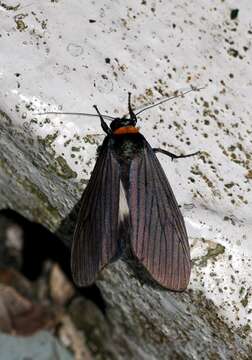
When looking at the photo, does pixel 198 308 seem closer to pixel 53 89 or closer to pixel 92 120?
pixel 92 120

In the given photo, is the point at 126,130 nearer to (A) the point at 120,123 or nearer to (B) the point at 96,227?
(A) the point at 120,123

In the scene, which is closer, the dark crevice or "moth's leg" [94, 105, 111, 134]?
"moth's leg" [94, 105, 111, 134]

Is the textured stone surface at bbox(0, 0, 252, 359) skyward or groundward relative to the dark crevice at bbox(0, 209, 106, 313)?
skyward

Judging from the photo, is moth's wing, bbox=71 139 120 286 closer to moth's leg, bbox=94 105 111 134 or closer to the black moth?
the black moth

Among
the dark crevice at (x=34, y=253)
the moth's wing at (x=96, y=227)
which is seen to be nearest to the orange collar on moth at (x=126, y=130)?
the moth's wing at (x=96, y=227)

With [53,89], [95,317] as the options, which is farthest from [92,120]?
[95,317]

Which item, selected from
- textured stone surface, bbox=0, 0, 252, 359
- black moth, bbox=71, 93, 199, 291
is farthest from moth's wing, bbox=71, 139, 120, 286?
textured stone surface, bbox=0, 0, 252, 359

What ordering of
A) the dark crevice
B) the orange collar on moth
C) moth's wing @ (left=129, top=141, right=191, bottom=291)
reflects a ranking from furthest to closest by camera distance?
the dark crevice < the orange collar on moth < moth's wing @ (left=129, top=141, right=191, bottom=291)
